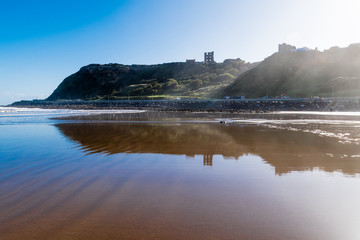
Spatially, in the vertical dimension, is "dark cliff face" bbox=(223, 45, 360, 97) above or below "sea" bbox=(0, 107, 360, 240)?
above

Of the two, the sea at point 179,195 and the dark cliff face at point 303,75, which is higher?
the dark cliff face at point 303,75

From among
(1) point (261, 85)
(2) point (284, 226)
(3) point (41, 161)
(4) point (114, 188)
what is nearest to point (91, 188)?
(4) point (114, 188)

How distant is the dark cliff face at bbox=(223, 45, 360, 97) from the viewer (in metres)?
119

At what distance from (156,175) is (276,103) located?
91.1 m

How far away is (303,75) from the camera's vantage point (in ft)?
469

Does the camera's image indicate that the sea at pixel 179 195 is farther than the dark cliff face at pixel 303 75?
No

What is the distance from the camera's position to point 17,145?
52.4 ft

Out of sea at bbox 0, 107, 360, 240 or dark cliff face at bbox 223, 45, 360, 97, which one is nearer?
sea at bbox 0, 107, 360, 240

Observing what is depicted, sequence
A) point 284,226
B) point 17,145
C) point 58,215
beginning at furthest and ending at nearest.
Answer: point 17,145, point 58,215, point 284,226

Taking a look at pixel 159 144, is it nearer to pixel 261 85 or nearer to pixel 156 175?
pixel 156 175

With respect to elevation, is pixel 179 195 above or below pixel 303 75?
below

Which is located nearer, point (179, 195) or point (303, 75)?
point (179, 195)

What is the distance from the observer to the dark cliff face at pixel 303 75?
119200 millimetres

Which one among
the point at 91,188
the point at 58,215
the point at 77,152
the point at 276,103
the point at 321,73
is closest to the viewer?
the point at 58,215
